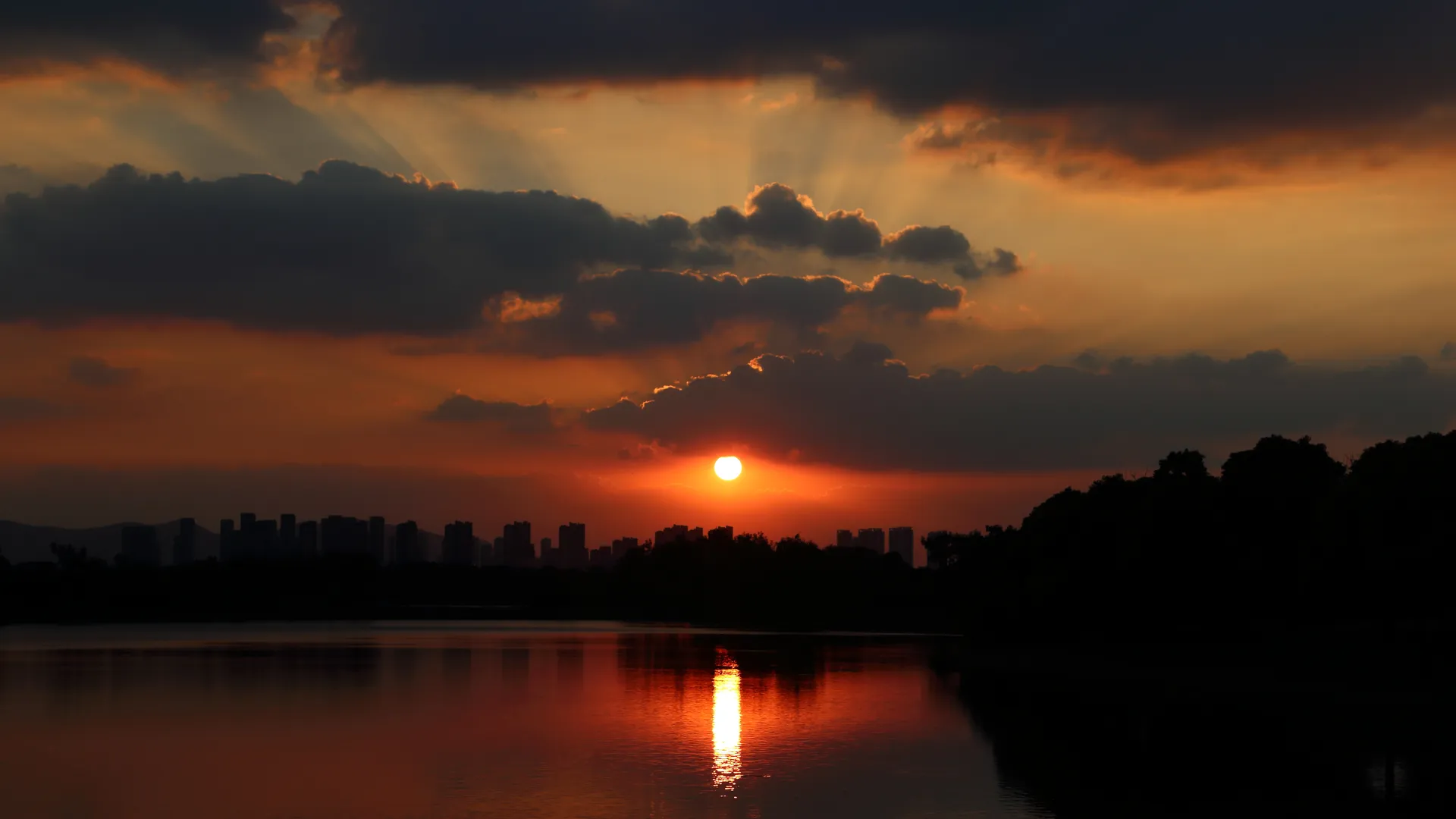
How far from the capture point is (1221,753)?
52.6 meters

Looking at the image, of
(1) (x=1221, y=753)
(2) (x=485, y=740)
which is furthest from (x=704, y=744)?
(1) (x=1221, y=753)

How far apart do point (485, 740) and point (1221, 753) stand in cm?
2945

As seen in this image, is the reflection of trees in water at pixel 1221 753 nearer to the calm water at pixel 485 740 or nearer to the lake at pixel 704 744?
the lake at pixel 704 744

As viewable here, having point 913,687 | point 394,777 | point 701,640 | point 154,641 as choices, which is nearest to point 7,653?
point 154,641

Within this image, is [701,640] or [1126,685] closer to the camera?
[1126,685]

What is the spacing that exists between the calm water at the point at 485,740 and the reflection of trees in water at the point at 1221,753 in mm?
A: 2289

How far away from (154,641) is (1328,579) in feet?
400

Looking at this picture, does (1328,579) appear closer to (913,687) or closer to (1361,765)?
(913,687)

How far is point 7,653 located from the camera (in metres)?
123

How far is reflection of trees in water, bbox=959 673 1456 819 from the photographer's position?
4147 cm

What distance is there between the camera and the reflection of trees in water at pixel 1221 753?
136 ft

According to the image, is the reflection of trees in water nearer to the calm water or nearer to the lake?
the lake

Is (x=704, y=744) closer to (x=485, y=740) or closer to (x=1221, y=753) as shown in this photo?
(x=485, y=740)

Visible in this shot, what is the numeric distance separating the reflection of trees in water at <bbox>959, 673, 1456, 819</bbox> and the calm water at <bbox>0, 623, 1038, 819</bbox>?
2.29 meters
